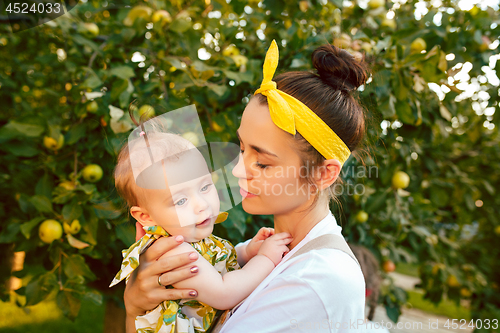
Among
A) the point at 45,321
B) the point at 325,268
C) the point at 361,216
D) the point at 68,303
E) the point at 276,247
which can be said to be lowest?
the point at 45,321

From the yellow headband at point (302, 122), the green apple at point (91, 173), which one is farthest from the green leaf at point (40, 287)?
the yellow headband at point (302, 122)

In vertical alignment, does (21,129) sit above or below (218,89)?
below

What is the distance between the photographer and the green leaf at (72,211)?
50.9 inches

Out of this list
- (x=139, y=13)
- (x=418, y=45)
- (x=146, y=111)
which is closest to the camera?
(x=146, y=111)

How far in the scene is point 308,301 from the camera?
2.77 ft

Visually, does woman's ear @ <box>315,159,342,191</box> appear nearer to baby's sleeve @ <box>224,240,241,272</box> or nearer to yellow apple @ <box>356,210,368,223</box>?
baby's sleeve @ <box>224,240,241,272</box>

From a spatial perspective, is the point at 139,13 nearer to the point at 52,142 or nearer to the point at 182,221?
the point at 52,142

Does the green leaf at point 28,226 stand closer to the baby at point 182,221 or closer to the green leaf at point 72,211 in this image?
the green leaf at point 72,211

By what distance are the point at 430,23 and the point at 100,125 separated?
5.63 ft

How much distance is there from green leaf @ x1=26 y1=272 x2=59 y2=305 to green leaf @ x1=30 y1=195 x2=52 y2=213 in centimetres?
24

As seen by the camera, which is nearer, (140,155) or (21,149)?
(140,155)

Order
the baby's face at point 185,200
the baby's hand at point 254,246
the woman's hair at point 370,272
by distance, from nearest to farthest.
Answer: the baby's face at point 185,200 → the baby's hand at point 254,246 → the woman's hair at point 370,272

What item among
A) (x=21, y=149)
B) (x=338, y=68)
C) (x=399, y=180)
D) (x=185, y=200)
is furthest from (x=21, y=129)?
(x=399, y=180)

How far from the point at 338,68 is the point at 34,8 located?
1.54 metres
